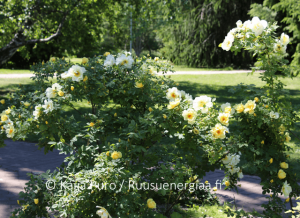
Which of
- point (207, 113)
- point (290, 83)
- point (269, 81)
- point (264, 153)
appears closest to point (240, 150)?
point (264, 153)

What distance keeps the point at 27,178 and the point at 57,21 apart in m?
7.14

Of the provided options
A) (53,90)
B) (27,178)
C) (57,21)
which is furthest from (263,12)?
(53,90)

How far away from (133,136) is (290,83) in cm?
1379

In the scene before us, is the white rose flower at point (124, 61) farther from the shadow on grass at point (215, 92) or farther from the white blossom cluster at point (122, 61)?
the shadow on grass at point (215, 92)

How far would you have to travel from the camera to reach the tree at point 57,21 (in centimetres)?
881

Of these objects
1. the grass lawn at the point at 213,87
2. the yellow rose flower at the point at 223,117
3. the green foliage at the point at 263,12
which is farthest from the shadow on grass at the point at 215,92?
the yellow rose flower at the point at 223,117

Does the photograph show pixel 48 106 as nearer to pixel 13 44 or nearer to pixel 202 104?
pixel 202 104

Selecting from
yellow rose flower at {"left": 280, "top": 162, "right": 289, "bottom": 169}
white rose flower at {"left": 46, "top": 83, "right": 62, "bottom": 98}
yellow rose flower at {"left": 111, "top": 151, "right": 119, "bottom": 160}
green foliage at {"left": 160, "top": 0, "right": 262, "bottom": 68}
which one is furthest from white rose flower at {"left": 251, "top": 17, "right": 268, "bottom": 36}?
green foliage at {"left": 160, "top": 0, "right": 262, "bottom": 68}

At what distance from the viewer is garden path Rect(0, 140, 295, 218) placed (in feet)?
10.9

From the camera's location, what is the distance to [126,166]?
2.26 metres

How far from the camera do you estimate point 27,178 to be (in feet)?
13.1

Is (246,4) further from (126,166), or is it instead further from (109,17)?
(126,166)

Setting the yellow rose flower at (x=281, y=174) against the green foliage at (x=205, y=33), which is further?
the green foliage at (x=205, y=33)

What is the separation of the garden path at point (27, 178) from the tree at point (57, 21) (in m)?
4.58
